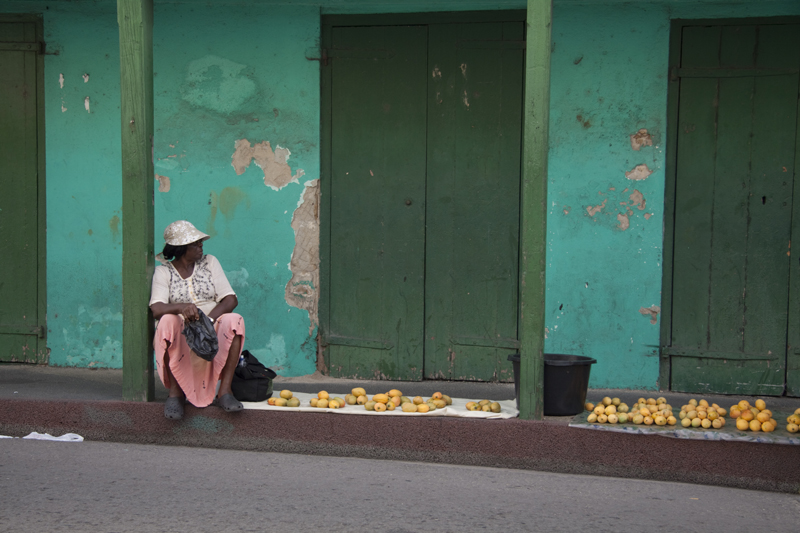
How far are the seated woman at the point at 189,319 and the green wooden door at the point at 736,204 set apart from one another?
145 inches

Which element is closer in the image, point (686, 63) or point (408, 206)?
point (686, 63)

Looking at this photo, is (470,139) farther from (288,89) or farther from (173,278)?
(173,278)

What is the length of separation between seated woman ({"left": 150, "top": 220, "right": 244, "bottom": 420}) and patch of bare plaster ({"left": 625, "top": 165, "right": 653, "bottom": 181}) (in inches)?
135

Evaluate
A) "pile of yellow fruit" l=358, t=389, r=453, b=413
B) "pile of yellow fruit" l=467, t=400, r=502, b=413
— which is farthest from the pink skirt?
"pile of yellow fruit" l=467, t=400, r=502, b=413

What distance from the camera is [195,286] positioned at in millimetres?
5285

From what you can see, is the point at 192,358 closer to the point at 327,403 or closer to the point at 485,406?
the point at 327,403

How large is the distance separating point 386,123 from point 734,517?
13.9 ft

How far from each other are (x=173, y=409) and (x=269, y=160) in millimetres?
2693

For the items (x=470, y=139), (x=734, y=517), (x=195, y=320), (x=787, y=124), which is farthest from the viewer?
(x=470, y=139)

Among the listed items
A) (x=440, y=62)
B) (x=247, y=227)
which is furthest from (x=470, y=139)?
(x=247, y=227)

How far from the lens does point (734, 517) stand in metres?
3.91

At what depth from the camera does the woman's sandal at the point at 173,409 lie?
16.2 feet

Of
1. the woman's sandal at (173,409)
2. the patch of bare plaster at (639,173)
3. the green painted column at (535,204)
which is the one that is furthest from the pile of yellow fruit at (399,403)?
the patch of bare plaster at (639,173)

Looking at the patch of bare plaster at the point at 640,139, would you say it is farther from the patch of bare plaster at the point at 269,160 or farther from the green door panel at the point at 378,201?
the patch of bare plaster at the point at 269,160
